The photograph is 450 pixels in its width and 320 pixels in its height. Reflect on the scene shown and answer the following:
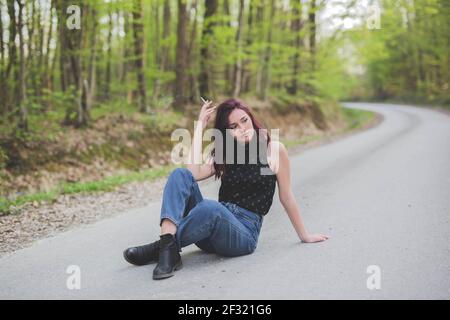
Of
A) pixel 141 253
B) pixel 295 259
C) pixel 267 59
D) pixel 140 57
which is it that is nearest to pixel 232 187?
pixel 295 259

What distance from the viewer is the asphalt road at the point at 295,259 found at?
3.40 metres

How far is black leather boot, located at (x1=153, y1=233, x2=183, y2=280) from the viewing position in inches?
144

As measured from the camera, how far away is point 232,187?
13.5ft

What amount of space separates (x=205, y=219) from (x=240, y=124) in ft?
3.24

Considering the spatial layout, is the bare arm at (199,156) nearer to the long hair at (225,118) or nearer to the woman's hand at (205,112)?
the woman's hand at (205,112)

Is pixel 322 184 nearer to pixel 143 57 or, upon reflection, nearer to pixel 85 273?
pixel 85 273

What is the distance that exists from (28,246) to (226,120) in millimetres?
2977

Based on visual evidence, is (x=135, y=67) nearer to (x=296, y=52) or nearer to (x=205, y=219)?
(x=296, y=52)

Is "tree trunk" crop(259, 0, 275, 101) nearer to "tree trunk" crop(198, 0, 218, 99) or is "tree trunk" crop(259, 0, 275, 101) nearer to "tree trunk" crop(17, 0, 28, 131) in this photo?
"tree trunk" crop(198, 0, 218, 99)

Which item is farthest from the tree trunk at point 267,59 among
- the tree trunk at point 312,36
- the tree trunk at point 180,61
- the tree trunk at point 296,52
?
the tree trunk at point 180,61

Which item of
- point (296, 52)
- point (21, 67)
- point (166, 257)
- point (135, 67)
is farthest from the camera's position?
point (296, 52)

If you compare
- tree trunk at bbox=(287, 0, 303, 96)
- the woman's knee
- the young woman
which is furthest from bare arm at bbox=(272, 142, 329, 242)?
tree trunk at bbox=(287, 0, 303, 96)

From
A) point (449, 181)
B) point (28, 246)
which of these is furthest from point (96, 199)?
point (449, 181)
